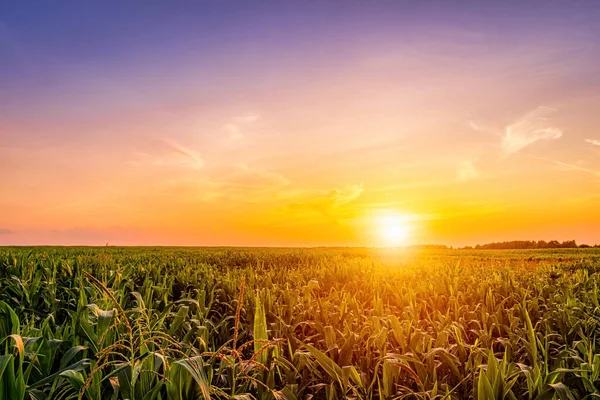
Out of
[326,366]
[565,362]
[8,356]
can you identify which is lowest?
[565,362]

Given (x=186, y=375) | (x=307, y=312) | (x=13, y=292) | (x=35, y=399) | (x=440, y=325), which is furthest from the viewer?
(x=13, y=292)

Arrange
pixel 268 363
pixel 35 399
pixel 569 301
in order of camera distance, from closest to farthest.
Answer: pixel 35 399 → pixel 268 363 → pixel 569 301

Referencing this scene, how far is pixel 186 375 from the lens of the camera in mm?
2607

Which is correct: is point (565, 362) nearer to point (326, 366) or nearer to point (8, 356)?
point (326, 366)

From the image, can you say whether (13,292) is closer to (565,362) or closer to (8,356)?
(8,356)

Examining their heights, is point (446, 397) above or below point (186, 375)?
below

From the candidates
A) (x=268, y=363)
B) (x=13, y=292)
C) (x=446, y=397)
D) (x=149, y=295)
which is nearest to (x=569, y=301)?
(x=446, y=397)

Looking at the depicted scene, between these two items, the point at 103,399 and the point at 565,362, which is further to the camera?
the point at 565,362

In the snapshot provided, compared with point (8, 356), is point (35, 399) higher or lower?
lower

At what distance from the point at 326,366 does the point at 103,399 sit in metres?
1.47

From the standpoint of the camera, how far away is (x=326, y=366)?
9.94 ft

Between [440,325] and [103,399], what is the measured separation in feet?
12.4

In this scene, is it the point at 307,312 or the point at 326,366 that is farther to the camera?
the point at 307,312

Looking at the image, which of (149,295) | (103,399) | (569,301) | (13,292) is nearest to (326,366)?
(103,399)
